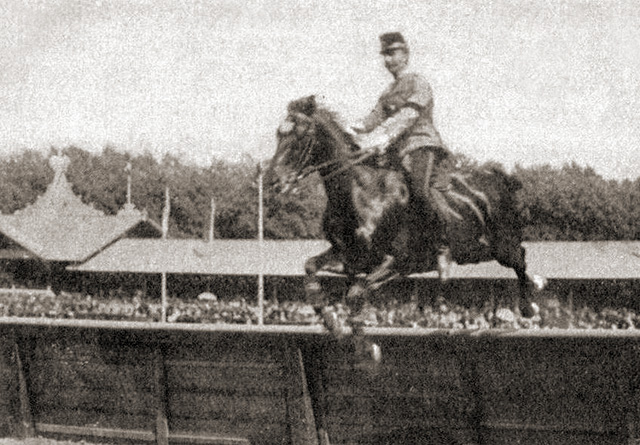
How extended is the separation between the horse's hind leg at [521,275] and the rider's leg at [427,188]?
0.80 meters

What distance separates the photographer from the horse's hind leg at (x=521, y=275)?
11938mm

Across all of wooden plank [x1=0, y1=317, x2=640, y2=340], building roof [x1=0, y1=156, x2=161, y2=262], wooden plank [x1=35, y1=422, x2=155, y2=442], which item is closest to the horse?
wooden plank [x1=35, y1=422, x2=155, y2=442]

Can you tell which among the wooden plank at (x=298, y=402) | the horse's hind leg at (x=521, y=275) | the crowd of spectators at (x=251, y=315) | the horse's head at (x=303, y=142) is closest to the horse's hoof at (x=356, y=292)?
the horse's head at (x=303, y=142)

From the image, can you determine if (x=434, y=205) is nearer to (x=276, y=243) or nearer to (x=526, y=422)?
(x=526, y=422)

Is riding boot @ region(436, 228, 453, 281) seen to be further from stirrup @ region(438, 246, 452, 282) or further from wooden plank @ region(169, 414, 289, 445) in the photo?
wooden plank @ region(169, 414, 289, 445)

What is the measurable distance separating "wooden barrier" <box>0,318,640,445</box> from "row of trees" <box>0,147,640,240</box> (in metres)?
67.0

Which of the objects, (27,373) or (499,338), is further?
(27,373)

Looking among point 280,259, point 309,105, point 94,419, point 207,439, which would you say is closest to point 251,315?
point 280,259

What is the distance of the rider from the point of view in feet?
36.1

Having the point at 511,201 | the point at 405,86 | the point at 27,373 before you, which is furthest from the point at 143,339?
the point at 511,201

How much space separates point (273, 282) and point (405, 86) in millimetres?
43013

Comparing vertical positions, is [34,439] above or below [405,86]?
below

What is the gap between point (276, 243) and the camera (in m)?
60.1

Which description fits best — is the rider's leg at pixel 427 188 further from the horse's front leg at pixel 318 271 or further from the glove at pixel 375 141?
the horse's front leg at pixel 318 271
